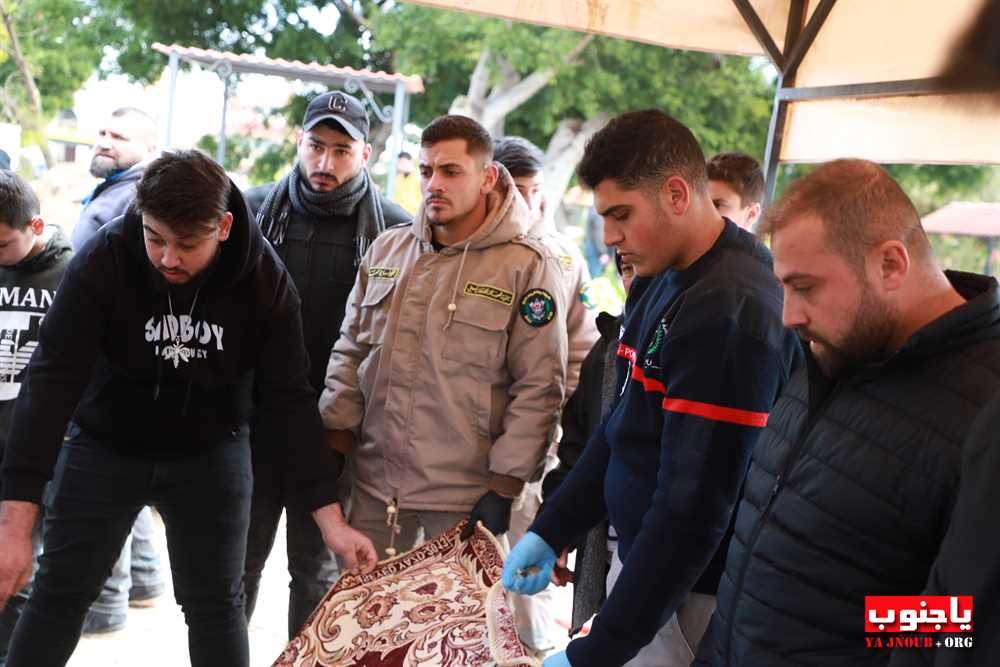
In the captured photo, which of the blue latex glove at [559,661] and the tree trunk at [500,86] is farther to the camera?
the tree trunk at [500,86]

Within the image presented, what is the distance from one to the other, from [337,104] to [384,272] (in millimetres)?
732

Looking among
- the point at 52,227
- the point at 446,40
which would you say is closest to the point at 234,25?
the point at 446,40

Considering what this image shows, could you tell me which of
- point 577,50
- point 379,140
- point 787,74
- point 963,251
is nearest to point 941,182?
point 963,251

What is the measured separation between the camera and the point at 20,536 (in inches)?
83.3

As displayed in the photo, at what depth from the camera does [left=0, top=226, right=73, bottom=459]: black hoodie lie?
280 centimetres

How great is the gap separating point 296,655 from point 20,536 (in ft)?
2.04

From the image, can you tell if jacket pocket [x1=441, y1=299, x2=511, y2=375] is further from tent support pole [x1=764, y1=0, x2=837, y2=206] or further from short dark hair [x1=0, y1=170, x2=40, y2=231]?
short dark hair [x1=0, y1=170, x2=40, y2=231]

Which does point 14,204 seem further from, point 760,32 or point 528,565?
point 760,32

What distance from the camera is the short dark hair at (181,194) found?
2.08 m

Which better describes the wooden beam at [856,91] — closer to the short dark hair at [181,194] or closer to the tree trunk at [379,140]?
the short dark hair at [181,194]

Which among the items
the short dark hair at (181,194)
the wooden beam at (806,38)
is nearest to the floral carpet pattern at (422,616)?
the short dark hair at (181,194)

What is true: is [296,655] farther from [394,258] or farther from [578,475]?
[394,258]

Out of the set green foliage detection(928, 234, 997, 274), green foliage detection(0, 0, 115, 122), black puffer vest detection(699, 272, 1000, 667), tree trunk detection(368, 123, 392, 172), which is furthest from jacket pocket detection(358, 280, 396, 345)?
green foliage detection(928, 234, 997, 274)

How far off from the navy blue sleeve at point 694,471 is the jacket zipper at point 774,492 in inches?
7.9
